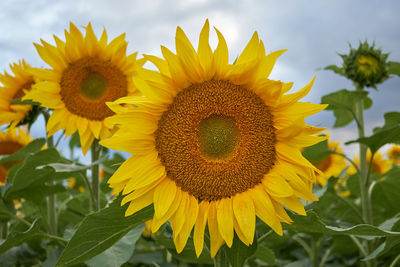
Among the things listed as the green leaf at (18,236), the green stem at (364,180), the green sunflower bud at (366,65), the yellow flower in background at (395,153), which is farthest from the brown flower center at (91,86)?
the yellow flower in background at (395,153)

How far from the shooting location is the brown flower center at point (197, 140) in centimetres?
166

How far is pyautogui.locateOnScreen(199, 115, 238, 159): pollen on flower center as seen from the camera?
5.75ft

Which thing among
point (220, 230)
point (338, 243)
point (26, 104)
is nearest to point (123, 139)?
point (220, 230)

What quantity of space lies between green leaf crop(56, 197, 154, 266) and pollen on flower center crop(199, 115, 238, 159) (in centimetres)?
34

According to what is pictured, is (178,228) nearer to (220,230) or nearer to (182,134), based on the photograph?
(220,230)

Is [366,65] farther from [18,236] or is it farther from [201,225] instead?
[18,236]

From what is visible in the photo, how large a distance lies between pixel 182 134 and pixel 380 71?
202cm

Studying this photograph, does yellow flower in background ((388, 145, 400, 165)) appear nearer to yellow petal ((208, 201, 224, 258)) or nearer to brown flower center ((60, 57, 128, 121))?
brown flower center ((60, 57, 128, 121))

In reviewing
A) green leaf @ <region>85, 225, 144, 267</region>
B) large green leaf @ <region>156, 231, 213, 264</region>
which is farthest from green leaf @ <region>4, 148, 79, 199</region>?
large green leaf @ <region>156, 231, 213, 264</region>

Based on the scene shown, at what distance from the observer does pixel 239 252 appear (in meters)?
1.66

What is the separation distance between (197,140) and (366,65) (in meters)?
1.88

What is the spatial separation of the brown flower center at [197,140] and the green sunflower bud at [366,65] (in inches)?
67.5

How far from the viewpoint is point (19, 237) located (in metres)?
1.97

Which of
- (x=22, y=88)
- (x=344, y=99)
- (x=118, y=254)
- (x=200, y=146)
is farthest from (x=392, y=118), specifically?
(x=22, y=88)
